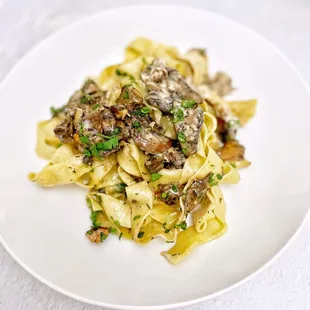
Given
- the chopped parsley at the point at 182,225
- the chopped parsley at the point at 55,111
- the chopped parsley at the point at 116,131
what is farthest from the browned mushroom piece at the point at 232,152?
the chopped parsley at the point at 55,111

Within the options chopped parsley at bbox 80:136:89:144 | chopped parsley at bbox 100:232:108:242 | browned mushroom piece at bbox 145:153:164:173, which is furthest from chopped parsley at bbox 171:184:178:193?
chopped parsley at bbox 80:136:89:144

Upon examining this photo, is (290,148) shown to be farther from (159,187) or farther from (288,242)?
(159,187)

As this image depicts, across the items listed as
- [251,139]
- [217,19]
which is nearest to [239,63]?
[217,19]

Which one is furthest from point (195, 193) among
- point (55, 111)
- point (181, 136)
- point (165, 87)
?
point (55, 111)

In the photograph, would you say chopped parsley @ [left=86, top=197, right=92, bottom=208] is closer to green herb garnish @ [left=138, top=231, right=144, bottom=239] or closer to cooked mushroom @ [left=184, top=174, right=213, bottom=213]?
green herb garnish @ [left=138, top=231, right=144, bottom=239]

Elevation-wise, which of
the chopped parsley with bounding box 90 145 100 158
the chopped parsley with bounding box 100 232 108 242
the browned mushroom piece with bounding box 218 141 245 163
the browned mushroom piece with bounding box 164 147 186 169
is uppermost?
the chopped parsley with bounding box 90 145 100 158

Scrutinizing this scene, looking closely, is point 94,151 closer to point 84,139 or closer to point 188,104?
point 84,139
